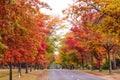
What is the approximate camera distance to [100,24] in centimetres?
2434

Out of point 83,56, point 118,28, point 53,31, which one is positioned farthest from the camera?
point 83,56

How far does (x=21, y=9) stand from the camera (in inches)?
571

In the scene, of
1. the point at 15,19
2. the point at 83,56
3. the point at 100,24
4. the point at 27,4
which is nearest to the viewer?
the point at 15,19

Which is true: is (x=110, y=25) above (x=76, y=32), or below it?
below

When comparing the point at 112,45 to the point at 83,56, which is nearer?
the point at 112,45

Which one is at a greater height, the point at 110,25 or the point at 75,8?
the point at 75,8

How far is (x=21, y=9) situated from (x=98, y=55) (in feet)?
178

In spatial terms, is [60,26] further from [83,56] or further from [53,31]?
[83,56]

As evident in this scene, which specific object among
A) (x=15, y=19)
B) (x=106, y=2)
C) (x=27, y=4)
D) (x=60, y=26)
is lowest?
(x=15, y=19)

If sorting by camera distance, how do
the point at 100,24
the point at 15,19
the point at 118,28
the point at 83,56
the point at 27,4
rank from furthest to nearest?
1. the point at 83,56
2. the point at 100,24
3. the point at 118,28
4. the point at 27,4
5. the point at 15,19

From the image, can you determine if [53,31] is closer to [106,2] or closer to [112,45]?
[112,45]

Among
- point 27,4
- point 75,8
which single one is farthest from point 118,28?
point 27,4

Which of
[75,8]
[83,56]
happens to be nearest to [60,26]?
[83,56]

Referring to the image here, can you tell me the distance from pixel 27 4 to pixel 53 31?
160 feet
